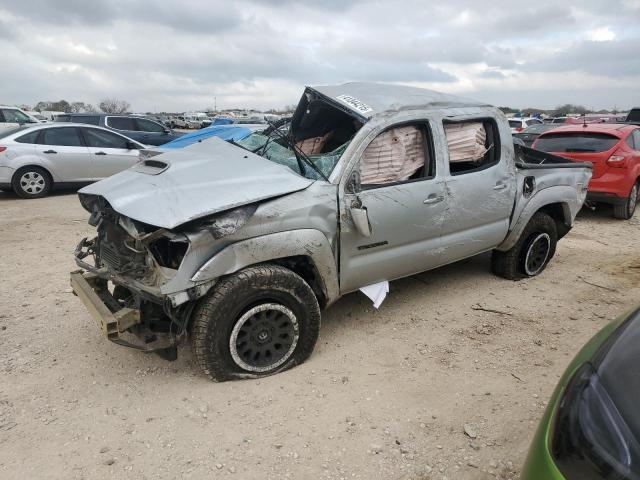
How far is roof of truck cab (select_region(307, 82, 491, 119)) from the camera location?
3.81 metres

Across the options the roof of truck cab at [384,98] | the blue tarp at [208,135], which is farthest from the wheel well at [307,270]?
the blue tarp at [208,135]

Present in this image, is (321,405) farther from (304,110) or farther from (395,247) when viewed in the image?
(304,110)

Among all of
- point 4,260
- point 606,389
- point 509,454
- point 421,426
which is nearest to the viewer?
point 606,389

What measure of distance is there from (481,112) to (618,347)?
3.23 meters

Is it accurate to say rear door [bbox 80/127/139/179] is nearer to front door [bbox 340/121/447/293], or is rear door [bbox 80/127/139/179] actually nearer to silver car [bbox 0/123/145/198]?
silver car [bbox 0/123/145/198]

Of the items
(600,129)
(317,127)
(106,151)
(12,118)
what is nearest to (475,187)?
(317,127)

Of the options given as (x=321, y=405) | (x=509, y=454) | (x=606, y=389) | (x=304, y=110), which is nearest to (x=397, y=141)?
(x=304, y=110)

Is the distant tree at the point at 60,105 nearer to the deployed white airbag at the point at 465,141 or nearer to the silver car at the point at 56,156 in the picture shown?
the silver car at the point at 56,156

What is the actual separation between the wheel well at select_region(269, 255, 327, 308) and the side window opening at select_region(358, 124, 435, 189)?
722mm

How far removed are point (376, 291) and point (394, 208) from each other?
68 centimetres

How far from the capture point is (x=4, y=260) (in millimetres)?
5578

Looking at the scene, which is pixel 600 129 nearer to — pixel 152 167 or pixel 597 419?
pixel 152 167

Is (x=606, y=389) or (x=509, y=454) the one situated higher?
(x=606, y=389)

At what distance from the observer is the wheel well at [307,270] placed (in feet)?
11.2
